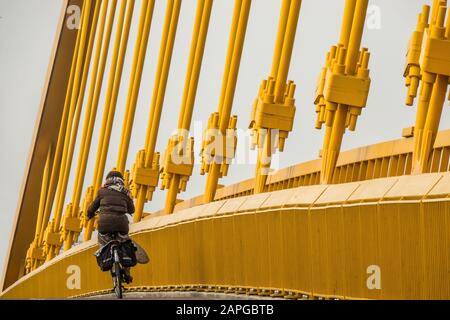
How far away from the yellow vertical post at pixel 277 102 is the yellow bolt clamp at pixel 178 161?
4.57 m

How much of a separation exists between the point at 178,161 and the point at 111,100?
835 centimetres

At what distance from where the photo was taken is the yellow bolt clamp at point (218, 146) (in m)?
16.5

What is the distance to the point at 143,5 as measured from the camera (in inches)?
970

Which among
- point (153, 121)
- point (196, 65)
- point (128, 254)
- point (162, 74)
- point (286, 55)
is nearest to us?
point (286, 55)

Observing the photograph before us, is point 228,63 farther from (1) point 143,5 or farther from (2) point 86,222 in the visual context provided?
(2) point 86,222

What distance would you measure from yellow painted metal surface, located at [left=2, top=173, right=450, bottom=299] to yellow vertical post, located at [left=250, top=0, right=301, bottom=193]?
0.65 meters

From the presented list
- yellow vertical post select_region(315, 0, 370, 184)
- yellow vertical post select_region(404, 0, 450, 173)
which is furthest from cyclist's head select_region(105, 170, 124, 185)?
yellow vertical post select_region(404, 0, 450, 173)

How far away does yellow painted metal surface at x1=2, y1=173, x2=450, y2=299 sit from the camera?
8.73 metres

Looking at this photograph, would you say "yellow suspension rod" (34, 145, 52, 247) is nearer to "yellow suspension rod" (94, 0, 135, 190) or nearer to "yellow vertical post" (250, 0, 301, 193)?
"yellow suspension rod" (94, 0, 135, 190)

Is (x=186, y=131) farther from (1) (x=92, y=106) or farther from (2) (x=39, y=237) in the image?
(2) (x=39, y=237)

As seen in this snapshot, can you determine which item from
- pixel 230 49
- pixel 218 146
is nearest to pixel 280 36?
pixel 230 49

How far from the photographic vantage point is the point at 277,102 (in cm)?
1435

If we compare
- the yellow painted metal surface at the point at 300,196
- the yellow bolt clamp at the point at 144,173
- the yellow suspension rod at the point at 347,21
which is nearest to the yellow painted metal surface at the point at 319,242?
the yellow painted metal surface at the point at 300,196
